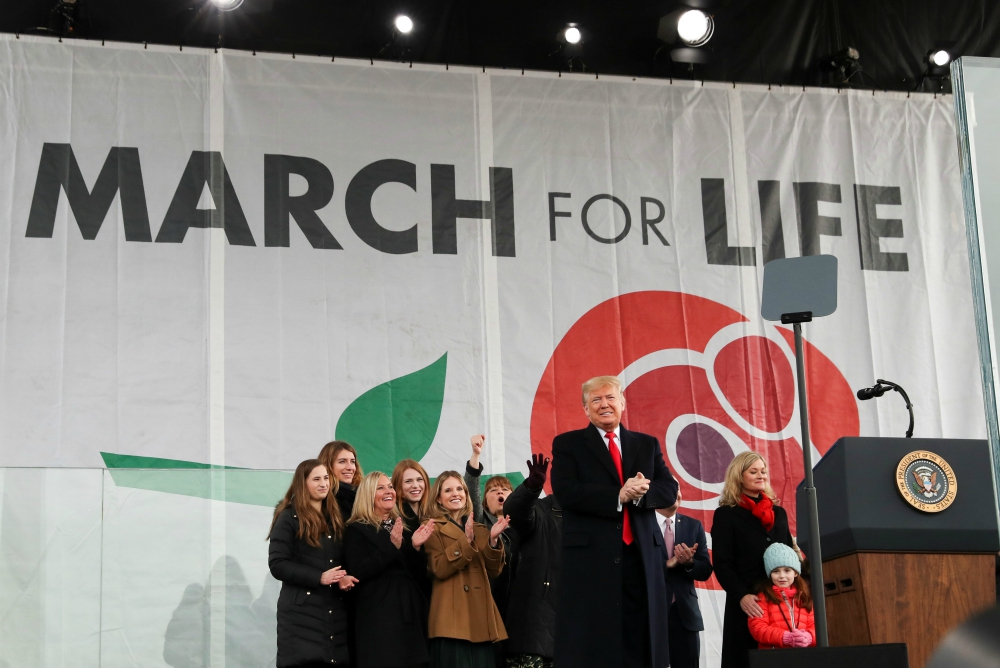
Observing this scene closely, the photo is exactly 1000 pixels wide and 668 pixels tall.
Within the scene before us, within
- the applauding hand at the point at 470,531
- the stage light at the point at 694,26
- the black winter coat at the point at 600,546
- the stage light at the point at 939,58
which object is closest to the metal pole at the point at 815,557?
the black winter coat at the point at 600,546

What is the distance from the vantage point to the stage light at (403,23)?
22.3ft

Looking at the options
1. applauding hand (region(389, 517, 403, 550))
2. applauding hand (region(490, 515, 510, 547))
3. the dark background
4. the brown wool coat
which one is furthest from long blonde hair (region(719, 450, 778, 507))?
the dark background

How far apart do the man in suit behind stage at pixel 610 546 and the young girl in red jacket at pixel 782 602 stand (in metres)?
0.58

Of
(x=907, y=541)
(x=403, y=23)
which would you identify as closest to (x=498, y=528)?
(x=907, y=541)

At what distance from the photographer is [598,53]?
23.4 ft

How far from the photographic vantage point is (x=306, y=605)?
165 inches

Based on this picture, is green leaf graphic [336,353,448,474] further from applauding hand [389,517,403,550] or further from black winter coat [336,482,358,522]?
applauding hand [389,517,403,550]

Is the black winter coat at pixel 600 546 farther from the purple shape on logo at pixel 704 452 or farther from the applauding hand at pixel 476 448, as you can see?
the purple shape on logo at pixel 704 452

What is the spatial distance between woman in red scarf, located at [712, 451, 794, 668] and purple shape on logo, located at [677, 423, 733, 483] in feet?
7.18

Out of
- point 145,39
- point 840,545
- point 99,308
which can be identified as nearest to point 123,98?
point 145,39

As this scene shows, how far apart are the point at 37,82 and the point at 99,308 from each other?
1352mm

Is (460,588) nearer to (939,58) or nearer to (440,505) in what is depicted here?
(440,505)

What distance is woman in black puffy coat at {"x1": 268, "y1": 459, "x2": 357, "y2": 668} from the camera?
4137mm

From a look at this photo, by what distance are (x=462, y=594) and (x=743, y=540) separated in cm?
111
